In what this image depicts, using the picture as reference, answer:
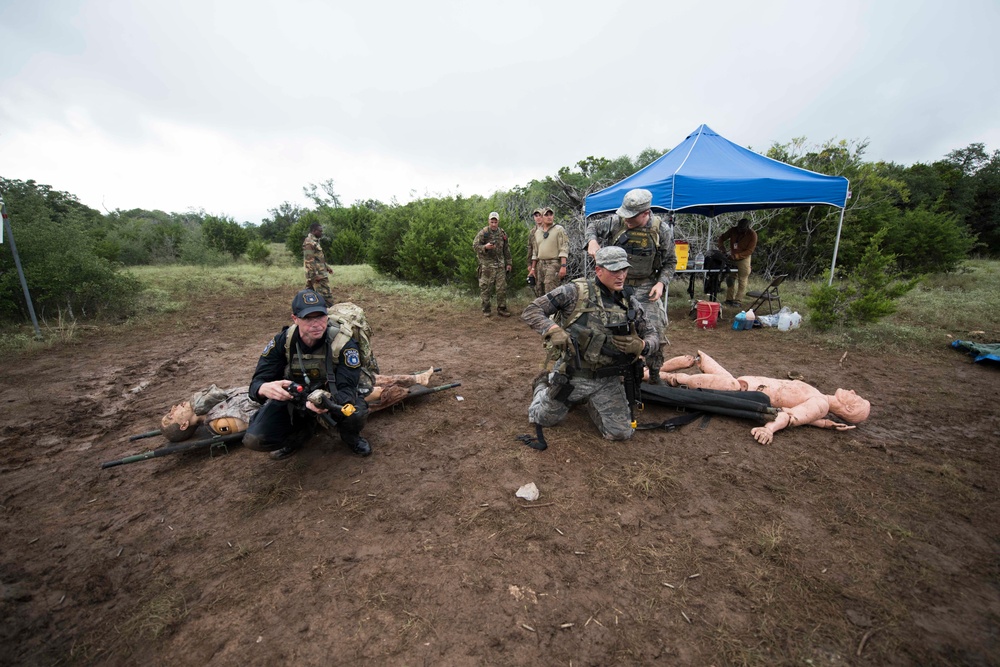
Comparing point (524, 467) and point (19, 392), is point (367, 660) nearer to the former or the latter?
point (524, 467)

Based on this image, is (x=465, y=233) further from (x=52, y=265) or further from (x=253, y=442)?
(x=253, y=442)

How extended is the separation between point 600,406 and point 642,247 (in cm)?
187

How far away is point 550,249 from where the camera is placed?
7.27 meters

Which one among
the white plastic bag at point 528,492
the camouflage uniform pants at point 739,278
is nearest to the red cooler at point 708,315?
the camouflage uniform pants at point 739,278

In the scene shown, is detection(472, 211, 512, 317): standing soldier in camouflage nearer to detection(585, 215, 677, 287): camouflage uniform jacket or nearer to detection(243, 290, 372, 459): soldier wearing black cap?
detection(585, 215, 677, 287): camouflage uniform jacket

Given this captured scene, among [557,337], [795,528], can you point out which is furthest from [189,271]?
[795,528]

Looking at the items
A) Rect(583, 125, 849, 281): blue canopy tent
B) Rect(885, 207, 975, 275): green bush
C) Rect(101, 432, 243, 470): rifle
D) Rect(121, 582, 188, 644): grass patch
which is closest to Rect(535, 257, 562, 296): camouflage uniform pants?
Rect(583, 125, 849, 281): blue canopy tent

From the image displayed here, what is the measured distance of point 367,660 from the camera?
5.70 ft

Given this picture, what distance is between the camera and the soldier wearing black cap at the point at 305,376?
2879 millimetres

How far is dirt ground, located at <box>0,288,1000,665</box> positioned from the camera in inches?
71.6

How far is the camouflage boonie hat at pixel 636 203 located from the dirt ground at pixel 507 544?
2.00 m

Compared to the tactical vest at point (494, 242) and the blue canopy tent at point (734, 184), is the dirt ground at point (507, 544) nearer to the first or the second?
the blue canopy tent at point (734, 184)

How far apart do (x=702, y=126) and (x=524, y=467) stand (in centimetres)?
753

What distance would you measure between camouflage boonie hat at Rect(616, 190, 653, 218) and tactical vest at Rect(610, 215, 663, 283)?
6.9 inches
